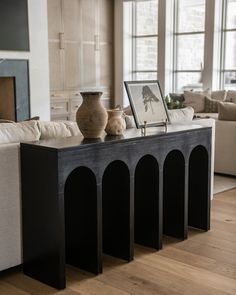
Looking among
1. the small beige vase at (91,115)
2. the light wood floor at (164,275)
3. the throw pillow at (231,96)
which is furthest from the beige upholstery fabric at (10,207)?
the throw pillow at (231,96)

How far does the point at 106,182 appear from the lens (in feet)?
10.7

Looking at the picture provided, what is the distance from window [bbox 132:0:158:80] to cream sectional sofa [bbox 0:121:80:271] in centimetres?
679

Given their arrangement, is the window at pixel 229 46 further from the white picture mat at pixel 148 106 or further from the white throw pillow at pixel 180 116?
the white picture mat at pixel 148 106

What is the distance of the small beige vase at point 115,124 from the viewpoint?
321 centimetres

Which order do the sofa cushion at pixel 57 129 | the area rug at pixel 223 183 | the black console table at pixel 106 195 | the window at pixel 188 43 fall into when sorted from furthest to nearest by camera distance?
the window at pixel 188 43 < the area rug at pixel 223 183 < the sofa cushion at pixel 57 129 < the black console table at pixel 106 195

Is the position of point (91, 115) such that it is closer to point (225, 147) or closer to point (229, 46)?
point (225, 147)

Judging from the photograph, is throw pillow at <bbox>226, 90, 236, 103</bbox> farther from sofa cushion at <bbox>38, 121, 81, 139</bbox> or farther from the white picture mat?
sofa cushion at <bbox>38, 121, 81, 139</bbox>

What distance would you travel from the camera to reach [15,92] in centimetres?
764

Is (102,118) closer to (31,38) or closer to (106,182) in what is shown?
(106,182)

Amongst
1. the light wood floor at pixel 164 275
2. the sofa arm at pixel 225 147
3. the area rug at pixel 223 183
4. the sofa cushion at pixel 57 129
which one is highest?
the sofa cushion at pixel 57 129

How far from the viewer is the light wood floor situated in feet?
9.01

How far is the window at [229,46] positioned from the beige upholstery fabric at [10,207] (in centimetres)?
634

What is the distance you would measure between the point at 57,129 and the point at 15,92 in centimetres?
465

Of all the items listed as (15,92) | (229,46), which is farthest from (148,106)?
(229,46)
